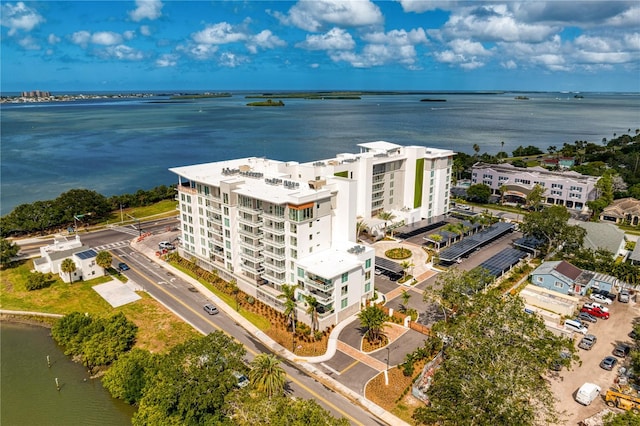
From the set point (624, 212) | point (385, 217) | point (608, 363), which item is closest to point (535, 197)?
point (624, 212)

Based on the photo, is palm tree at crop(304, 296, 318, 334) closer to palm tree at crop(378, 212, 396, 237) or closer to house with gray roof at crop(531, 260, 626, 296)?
palm tree at crop(378, 212, 396, 237)

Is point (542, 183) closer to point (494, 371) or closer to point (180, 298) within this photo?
point (494, 371)

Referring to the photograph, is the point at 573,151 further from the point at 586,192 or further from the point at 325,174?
the point at 325,174

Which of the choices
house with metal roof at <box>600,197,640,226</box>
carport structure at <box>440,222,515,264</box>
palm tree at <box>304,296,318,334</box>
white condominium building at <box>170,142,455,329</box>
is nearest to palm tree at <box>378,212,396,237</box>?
white condominium building at <box>170,142,455,329</box>

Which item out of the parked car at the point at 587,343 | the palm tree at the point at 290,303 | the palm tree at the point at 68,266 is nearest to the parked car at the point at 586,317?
the parked car at the point at 587,343

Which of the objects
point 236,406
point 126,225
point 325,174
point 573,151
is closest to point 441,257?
point 325,174

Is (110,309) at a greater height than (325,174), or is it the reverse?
(325,174)
